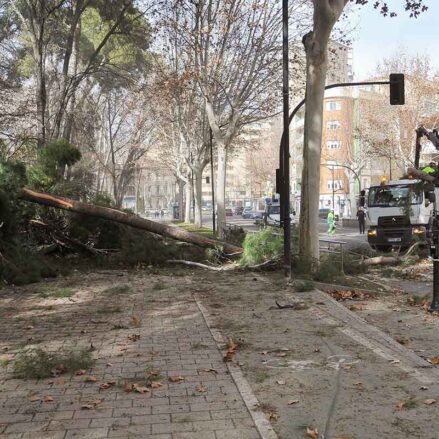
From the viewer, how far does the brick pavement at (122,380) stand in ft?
13.3

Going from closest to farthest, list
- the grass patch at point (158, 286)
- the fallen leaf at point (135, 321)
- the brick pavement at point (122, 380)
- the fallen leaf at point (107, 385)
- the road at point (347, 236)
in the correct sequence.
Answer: the brick pavement at point (122, 380), the fallen leaf at point (107, 385), the fallen leaf at point (135, 321), the grass patch at point (158, 286), the road at point (347, 236)

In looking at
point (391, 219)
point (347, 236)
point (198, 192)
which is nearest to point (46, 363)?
point (391, 219)

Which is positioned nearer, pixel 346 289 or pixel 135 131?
pixel 346 289

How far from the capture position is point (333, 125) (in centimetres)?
6369

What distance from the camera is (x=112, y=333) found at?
278 inches

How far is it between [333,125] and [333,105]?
8217 mm

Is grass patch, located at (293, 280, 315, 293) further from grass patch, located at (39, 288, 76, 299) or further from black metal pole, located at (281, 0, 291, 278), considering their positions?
grass patch, located at (39, 288, 76, 299)

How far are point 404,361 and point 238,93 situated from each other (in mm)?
20718

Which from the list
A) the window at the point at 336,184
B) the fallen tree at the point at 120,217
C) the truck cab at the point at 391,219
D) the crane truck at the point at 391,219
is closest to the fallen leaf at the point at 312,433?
the fallen tree at the point at 120,217

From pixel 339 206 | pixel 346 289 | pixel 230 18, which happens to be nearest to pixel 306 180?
pixel 346 289

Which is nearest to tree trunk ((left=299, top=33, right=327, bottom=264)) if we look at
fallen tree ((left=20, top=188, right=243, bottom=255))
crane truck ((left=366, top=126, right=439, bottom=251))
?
fallen tree ((left=20, top=188, right=243, bottom=255))

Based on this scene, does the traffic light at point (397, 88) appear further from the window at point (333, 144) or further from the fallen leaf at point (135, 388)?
the window at point (333, 144)

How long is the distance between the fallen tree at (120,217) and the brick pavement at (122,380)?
13.9 ft

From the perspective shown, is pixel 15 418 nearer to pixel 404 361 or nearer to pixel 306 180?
pixel 404 361
